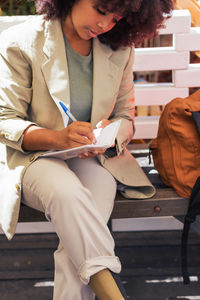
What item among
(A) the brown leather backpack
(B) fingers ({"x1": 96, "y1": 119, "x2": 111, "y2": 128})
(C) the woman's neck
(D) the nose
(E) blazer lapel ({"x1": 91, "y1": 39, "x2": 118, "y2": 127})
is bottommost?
(A) the brown leather backpack

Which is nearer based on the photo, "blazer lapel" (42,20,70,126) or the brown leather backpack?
"blazer lapel" (42,20,70,126)

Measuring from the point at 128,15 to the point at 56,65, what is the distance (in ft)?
1.29

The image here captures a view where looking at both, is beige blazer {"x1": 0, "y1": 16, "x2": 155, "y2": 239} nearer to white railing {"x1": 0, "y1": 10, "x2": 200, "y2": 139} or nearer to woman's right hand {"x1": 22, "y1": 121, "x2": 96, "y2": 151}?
woman's right hand {"x1": 22, "y1": 121, "x2": 96, "y2": 151}

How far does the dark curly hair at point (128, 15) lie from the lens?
1897 millimetres

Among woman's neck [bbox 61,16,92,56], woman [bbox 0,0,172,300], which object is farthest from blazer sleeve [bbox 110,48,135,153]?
woman's neck [bbox 61,16,92,56]

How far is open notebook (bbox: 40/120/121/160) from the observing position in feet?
5.84

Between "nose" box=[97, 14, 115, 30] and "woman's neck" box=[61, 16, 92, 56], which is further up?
"nose" box=[97, 14, 115, 30]

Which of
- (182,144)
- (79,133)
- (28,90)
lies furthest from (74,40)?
(182,144)

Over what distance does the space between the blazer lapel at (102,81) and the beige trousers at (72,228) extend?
0.40 meters

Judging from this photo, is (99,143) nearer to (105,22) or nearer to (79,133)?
(79,133)

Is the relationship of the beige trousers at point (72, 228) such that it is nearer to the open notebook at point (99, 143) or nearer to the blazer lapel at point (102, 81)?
the open notebook at point (99, 143)

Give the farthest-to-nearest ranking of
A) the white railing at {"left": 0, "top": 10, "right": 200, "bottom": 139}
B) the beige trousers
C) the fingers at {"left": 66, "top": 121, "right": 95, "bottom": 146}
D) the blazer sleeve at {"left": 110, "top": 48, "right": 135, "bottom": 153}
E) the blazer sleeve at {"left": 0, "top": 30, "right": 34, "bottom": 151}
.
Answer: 1. the white railing at {"left": 0, "top": 10, "right": 200, "bottom": 139}
2. the blazer sleeve at {"left": 110, "top": 48, "right": 135, "bottom": 153}
3. the blazer sleeve at {"left": 0, "top": 30, "right": 34, "bottom": 151}
4. the fingers at {"left": 66, "top": 121, "right": 95, "bottom": 146}
5. the beige trousers

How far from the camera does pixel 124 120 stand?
227 cm

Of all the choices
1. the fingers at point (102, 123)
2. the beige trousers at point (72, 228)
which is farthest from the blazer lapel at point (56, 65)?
the beige trousers at point (72, 228)
